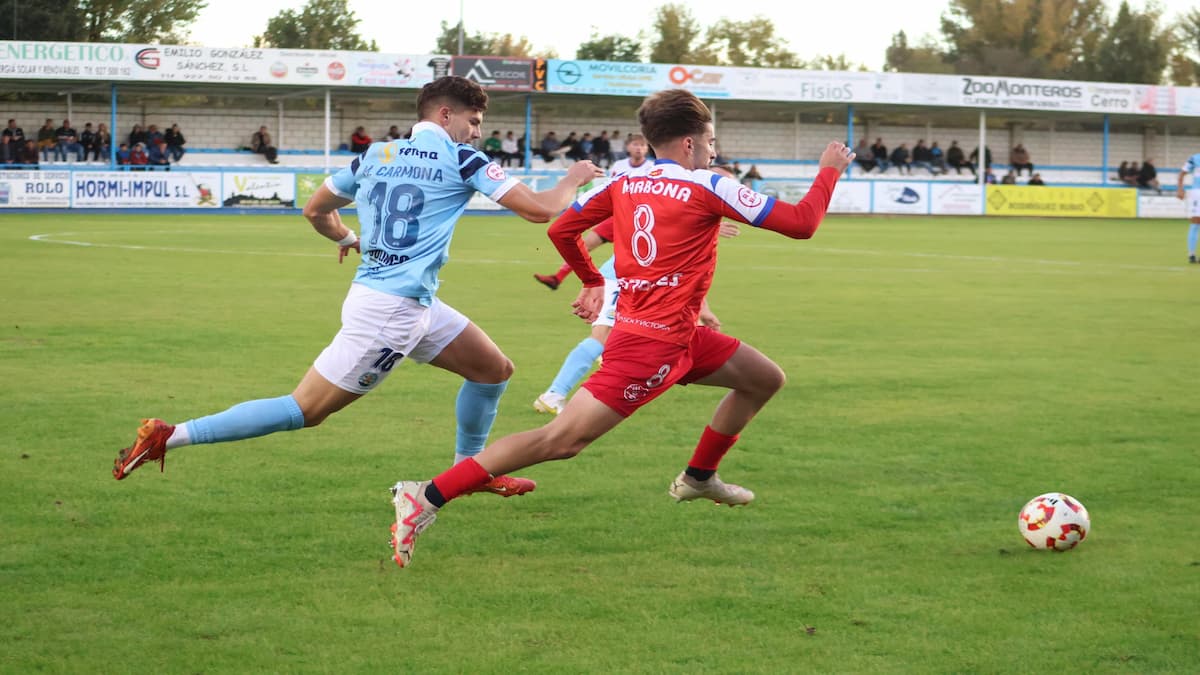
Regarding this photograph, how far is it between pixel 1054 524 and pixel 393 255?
117 inches

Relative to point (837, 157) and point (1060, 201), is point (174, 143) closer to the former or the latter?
point (1060, 201)

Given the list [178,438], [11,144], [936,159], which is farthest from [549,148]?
[178,438]

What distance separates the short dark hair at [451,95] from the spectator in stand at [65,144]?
3656 centimetres

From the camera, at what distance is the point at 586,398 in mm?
5203

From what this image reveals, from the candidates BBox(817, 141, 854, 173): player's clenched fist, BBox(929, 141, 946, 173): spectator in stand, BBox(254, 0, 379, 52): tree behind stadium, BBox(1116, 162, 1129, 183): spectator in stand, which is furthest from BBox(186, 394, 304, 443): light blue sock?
BBox(254, 0, 379, 52): tree behind stadium

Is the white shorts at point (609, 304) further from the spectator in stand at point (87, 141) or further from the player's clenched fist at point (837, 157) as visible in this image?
the spectator in stand at point (87, 141)

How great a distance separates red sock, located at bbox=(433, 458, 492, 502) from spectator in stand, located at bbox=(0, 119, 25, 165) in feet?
114

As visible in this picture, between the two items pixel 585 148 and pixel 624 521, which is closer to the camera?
pixel 624 521

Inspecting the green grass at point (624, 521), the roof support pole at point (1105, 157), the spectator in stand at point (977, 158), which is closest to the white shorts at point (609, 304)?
the green grass at point (624, 521)

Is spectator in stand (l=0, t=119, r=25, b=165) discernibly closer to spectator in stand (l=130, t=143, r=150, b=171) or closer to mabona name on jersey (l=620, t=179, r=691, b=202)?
spectator in stand (l=130, t=143, r=150, b=171)

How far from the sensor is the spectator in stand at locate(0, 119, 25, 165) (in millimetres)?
36500

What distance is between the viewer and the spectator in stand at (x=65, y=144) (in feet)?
128

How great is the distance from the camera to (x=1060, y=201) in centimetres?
4575

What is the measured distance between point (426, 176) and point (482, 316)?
27.4ft
